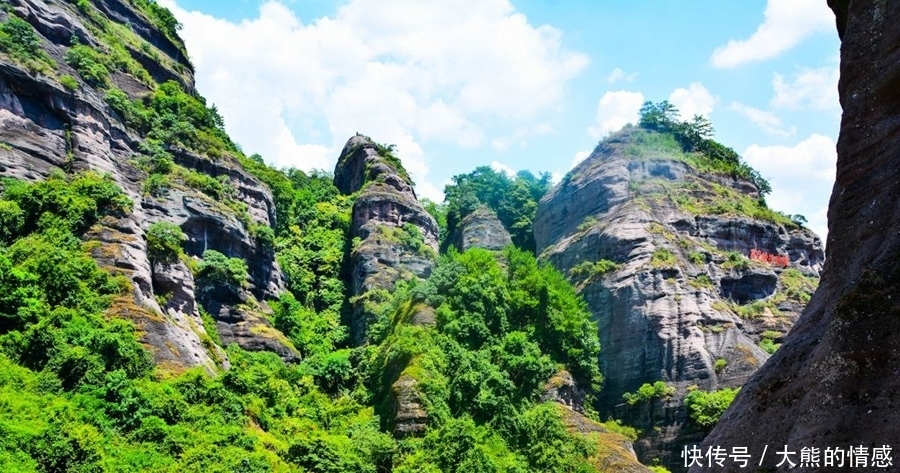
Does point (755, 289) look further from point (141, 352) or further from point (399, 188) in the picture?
point (141, 352)

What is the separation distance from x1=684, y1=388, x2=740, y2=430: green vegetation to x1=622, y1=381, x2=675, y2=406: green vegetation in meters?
1.26

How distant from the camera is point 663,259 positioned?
43500mm

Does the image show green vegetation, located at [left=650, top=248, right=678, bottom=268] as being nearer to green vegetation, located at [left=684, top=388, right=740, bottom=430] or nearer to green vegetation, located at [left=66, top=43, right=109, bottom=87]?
green vegetation, located at [left=684, top=388, right=740, bottom=430]

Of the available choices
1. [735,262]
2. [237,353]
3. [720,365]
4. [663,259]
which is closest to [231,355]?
[237,353]

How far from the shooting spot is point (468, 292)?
37625 mm

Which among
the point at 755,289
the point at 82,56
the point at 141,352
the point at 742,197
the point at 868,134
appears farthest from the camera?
the point at 742,197

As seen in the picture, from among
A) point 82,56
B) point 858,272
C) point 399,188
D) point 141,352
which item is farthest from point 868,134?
point 399,188

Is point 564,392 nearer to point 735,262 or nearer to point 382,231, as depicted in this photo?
point 735,262

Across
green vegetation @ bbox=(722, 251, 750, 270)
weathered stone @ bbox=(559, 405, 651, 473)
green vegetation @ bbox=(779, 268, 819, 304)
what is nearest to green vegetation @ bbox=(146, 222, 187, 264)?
weathered stone @ bbox=(559, 405, 651, 473)

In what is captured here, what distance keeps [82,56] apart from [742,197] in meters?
49.1

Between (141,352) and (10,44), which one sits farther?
(10,44)

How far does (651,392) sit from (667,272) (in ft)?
27.5

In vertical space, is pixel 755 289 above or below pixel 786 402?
above

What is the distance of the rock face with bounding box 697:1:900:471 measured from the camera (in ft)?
27.8
